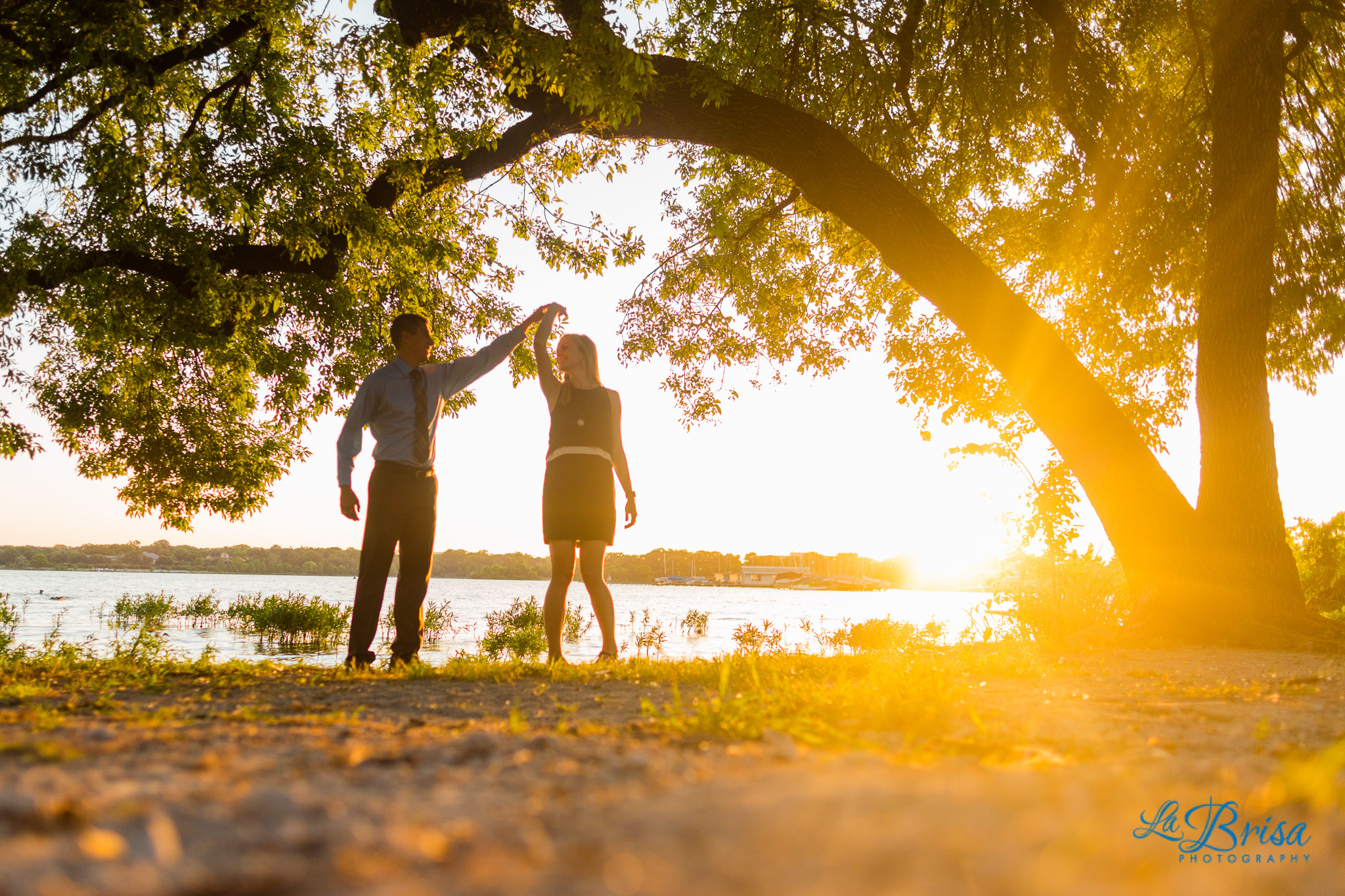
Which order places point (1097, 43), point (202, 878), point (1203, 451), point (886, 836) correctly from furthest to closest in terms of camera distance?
1. point (1097, 43)
2. point (1203, 451)
3. point (886, 836)
4. point (202, 878)

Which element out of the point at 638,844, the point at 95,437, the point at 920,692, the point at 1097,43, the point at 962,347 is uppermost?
the point at 1097,43

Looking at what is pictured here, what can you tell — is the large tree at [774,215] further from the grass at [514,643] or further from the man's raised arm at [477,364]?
the grass at [514,643]

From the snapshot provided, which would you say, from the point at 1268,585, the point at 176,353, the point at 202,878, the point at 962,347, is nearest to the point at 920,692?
the point at 202,878

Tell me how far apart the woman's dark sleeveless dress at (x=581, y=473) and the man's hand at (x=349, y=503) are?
49.7 inches

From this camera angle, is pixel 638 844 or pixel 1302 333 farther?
pixel 1302 333

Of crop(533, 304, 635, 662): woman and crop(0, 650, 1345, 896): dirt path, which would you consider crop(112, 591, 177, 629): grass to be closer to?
crop(533, 304, 635, 662): woman

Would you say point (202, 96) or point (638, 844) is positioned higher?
point (202, 96)

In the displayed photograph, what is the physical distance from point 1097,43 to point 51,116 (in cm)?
1104

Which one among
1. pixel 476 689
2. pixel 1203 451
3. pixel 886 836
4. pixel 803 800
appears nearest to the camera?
pixel 886 836

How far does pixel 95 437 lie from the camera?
9312 mm

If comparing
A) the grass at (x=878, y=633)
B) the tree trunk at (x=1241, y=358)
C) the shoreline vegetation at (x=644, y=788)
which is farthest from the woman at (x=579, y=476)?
the grass at (x=878, y=633)

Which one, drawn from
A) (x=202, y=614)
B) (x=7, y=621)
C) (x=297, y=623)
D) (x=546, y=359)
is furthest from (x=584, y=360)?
(x=202, y=614)

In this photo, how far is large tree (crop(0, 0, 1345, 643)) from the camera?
6438 millimetres

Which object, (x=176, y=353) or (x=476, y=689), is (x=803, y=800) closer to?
(x=476, y=689)
